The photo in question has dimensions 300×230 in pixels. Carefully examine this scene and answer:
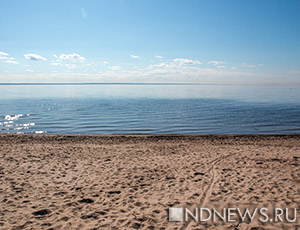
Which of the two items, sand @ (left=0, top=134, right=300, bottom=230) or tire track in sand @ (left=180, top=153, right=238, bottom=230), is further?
tire track in sand @ (left=180, top=153, right=238, bottom=230)

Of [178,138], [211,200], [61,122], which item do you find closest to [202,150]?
[178,138]

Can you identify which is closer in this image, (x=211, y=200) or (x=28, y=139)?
(x=211, y=200)

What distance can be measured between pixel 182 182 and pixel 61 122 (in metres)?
23.4

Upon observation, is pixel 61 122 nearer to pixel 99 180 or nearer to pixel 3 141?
pixel 3 141

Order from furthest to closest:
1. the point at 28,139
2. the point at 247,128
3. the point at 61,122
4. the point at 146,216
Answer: the point at 61,122, the point at 247,128, the point at 28,139, the point at 146,216

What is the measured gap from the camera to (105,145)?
659 inches

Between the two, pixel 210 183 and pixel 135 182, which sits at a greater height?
pixel 210 183

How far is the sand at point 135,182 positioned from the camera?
668 centimetres

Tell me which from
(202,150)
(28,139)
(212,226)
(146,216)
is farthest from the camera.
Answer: (28,139)

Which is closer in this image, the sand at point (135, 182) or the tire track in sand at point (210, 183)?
the sand at point (135, 182)

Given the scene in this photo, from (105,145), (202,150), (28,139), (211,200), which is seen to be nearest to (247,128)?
(202,150)

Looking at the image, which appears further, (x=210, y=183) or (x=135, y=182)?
(x=135, y=182)

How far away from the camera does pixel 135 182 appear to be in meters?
9.51

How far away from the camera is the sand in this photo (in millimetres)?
6684
